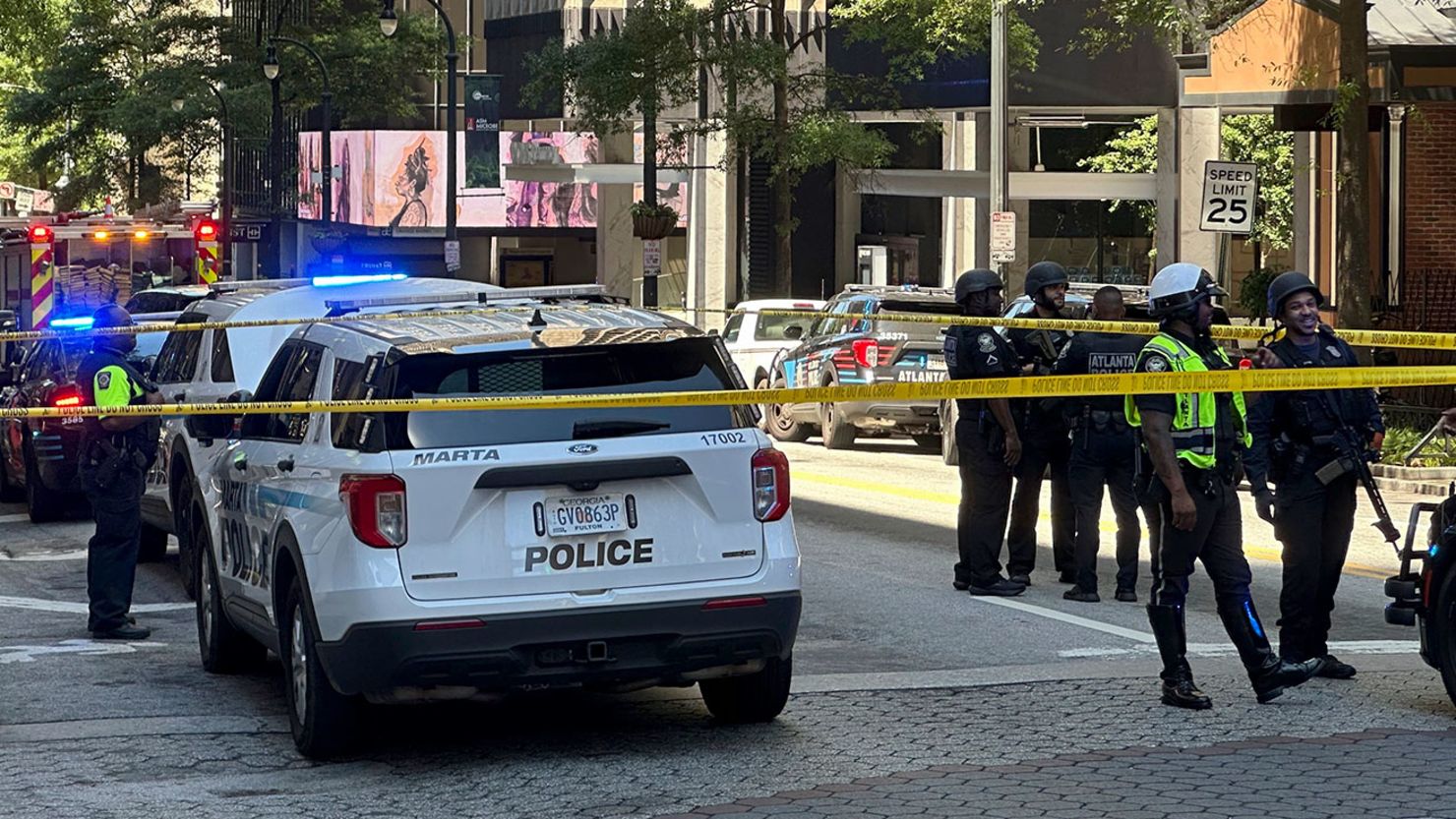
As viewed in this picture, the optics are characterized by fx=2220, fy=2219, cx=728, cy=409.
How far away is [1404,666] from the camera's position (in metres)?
10.2

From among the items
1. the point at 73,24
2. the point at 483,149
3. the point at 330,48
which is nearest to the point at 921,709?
the point at 483,149

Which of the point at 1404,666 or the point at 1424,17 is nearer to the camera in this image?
the point at 1404,666

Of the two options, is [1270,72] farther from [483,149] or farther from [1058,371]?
[483,149]

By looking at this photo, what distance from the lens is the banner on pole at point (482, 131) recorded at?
53625 mm

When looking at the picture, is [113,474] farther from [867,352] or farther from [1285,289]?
[867,352]

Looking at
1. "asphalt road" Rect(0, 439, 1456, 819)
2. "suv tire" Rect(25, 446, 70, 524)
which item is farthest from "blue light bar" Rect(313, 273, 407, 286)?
"suv tire" Rect(25, 446, 70, 524)

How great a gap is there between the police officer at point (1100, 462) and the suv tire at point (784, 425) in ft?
47.7

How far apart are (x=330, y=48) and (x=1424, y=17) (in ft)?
137

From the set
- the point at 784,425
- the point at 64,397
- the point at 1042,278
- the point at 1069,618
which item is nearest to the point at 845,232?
the point at 784,425

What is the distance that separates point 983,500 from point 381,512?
5.69m

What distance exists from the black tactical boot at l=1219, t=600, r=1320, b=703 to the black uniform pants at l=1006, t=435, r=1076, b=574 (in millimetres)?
3998

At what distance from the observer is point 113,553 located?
11828mm

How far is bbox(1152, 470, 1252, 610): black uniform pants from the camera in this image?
357 inches

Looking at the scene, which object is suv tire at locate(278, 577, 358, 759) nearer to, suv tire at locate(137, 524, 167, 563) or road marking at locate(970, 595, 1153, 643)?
road marking at locate(970, 595, 1153, 643)
